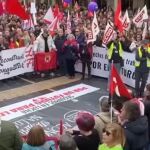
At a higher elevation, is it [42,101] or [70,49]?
[70,49]

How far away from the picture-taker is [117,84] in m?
6.18

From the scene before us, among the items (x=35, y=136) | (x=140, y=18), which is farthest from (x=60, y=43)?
(x=35, y=136)

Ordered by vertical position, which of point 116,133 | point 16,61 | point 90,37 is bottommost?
point 16,61

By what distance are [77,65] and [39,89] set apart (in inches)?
93.1

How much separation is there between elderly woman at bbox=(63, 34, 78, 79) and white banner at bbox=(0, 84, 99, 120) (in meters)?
1.06

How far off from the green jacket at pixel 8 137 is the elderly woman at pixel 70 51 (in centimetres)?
809

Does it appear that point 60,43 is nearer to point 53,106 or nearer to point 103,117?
point 53,106

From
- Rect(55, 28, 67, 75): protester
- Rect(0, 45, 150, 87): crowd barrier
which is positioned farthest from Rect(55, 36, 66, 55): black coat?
Rect(0, 45, 150, 87): crowd barrier

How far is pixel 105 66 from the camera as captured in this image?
42.4 ft

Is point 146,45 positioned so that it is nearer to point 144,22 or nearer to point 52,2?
point 144,22

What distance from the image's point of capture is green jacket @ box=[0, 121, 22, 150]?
473 cm

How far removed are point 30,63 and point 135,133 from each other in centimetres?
839

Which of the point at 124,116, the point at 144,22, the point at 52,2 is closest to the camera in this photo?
the point at 124,116

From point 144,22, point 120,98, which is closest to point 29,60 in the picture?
point 144,22
